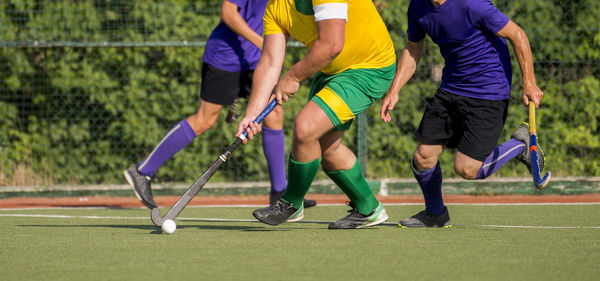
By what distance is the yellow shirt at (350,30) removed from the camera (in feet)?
17.0

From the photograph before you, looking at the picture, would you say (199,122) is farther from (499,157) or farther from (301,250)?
(301,250)

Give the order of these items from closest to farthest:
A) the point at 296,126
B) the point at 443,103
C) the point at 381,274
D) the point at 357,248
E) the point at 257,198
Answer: the point at 381,274 → the point at 357,248 → the point at 296,126 → the point at 443,103 → the point at 257,198

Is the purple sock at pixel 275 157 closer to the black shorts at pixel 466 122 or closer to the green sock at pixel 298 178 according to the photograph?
the green sock at pixel 298 178

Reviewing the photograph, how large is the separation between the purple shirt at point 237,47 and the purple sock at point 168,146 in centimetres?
56

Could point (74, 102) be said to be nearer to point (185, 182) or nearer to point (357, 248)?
point (185, 182)

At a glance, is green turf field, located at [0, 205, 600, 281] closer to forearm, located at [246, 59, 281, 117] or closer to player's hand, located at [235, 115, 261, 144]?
player's hand, located at [235, 115, 261, 144]

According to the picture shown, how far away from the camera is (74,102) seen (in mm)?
9039

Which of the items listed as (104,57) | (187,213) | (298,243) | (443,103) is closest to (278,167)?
(187,213)

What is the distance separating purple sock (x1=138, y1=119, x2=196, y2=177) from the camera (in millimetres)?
6770

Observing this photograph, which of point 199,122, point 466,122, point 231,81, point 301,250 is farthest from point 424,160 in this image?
point 199,122

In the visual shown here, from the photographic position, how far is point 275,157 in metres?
6.95

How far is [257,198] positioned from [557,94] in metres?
3.10

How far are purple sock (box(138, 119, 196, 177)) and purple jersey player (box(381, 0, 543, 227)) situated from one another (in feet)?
6.34

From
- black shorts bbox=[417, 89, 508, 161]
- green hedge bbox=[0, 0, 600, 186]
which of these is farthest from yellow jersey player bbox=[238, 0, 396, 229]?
green hedge bbox=[0, 0, 600, 186]
